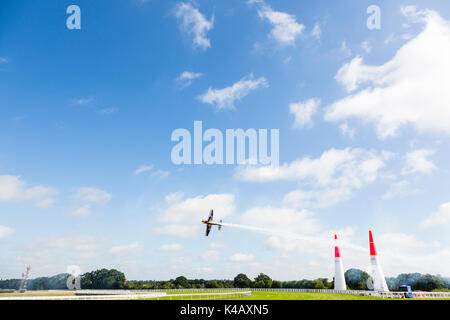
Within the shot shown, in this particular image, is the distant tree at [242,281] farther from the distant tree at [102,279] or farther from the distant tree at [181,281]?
the distant tree at [102,279]

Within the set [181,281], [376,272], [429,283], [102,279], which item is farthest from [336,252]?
[102,279]

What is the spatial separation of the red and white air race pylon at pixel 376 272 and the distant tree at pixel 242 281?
95.1 m

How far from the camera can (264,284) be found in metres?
137

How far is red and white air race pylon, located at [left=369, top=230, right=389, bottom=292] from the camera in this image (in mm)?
58344

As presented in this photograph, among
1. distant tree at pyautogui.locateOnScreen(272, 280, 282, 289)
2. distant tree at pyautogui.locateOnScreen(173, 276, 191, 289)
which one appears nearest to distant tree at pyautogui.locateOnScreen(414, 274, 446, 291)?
distant tree at pyautogui.locateOnScreen(272, 280, 282, 289)

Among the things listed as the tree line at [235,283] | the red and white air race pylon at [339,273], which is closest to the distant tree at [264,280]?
the tree line at [235,283]

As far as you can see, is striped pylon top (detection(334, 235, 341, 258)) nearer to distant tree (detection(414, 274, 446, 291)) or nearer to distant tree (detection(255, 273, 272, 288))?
distant tree (detection(414, 274, 446, 291))

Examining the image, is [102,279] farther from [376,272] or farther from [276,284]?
[376,272]

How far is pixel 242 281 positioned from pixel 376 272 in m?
98.7

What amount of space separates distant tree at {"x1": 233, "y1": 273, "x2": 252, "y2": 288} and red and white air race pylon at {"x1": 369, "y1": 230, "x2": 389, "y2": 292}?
9515cm

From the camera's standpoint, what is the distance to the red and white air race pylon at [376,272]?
191 ft

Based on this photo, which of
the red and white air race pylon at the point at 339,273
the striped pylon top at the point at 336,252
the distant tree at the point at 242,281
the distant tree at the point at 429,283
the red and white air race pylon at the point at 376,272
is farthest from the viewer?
the distant tree at the point at 242,281

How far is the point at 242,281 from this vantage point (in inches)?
5807
